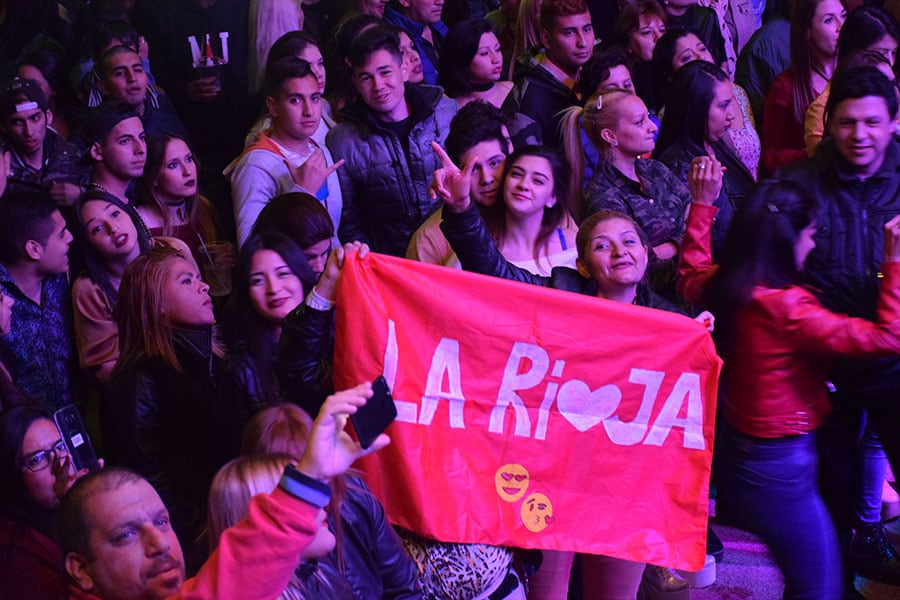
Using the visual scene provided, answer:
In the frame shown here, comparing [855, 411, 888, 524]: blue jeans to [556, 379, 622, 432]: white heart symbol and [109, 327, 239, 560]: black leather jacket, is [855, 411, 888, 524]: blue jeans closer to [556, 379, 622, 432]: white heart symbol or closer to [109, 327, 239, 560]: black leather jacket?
[556, 379, 622, 432]: white heart symbol

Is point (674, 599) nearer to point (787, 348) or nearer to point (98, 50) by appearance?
point (787, 348)

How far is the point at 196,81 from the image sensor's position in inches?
243

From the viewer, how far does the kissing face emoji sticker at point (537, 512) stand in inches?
141

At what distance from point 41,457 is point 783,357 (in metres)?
2.35

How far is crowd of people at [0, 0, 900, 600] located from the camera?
3.01m

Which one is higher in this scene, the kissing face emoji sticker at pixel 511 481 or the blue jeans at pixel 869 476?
the kissing face emoji sticker at pixel 511 481

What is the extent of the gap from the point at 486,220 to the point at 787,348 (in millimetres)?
1390

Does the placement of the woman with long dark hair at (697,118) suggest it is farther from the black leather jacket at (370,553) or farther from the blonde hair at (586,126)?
the black leather jacket at (370,553)

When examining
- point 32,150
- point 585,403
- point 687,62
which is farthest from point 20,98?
point 687,62

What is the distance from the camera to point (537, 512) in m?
3.59

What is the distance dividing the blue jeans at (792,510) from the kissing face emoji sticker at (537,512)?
632 mm

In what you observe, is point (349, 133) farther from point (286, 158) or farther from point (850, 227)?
point (850, 227)

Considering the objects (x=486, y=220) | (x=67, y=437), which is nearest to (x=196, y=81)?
(x=486, y=220)

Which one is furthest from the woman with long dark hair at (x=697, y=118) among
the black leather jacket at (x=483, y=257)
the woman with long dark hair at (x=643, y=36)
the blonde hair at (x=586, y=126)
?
the black leather jacket at (x=483, y=257)
